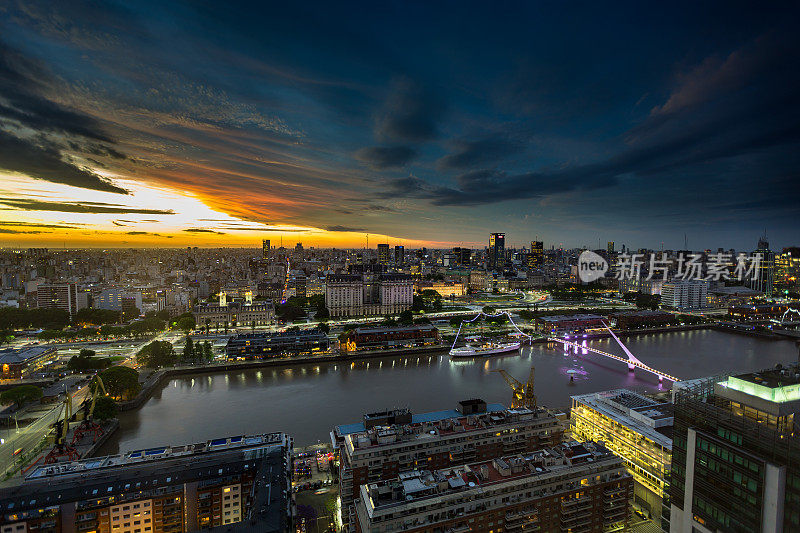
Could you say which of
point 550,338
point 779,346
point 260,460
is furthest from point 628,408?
point 779,346

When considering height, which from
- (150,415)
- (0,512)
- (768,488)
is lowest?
(150,415)

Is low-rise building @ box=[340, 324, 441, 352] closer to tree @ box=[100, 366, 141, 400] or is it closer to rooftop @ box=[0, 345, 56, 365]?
tree @ box=[100, 366, 141, 400]

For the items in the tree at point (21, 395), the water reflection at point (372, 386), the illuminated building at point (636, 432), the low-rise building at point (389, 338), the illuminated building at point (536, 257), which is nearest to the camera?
the illuminated building at point (636, 432)

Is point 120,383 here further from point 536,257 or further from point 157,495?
point 536,257

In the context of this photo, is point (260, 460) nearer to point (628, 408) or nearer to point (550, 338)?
point (628, 408)

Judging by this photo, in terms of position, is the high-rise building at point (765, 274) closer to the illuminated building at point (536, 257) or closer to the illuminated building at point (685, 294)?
the illuminated building at point (685, 294)

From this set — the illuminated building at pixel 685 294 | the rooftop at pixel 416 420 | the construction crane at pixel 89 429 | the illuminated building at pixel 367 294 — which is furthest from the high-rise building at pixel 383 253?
the rooftop at pixel 416 420

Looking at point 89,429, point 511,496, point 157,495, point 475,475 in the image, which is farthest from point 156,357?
point 511,496
